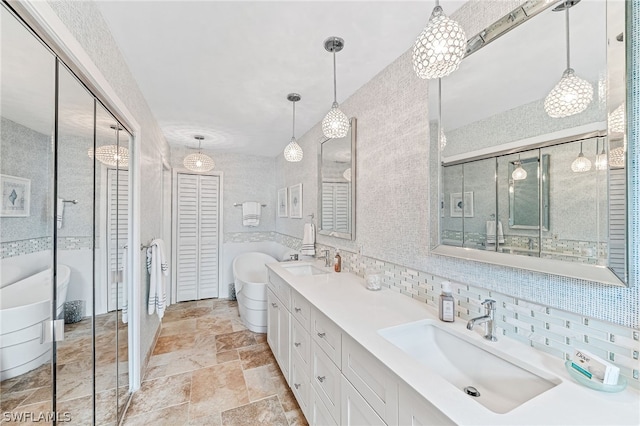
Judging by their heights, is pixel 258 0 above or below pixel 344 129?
above

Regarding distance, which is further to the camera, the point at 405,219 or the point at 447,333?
the point at 405,219

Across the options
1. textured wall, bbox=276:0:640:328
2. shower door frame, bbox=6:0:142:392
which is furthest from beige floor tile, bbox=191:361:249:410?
textured wall, bbox=276:0:640:328

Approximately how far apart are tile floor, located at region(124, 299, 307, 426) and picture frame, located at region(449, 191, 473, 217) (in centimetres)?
168

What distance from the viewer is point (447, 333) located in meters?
1.23

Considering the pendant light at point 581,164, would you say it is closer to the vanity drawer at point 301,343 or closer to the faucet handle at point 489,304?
the faucet handle at point 489,304

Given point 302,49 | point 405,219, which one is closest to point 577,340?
point 405,219

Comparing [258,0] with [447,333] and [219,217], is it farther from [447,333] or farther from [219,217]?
[219,217]

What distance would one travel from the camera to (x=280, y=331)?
87.0 inches

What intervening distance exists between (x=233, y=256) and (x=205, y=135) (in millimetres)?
1988

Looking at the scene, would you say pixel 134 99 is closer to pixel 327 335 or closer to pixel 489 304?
pixel 327 335

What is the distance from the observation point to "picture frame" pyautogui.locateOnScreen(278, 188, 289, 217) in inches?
155

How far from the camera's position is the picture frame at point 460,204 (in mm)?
1315

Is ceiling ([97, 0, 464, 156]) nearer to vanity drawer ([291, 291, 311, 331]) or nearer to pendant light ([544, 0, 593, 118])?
pendant light ([544, 0, 593, 118])

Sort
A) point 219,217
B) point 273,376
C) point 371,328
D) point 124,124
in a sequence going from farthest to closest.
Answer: point 219,217 → point 273,376 → point 124,124 → point 371,328
